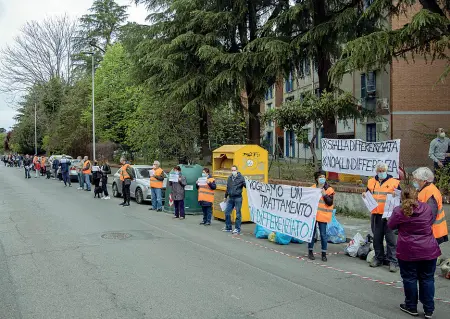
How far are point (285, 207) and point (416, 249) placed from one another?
421cm

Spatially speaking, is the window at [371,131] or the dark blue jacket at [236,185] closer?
the dark blue jacket at [236,185]

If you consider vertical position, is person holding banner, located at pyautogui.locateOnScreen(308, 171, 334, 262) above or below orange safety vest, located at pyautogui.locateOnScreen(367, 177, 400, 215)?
below

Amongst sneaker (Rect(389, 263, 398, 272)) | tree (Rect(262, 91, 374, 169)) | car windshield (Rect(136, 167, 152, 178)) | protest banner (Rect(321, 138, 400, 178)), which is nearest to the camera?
sneaker (Rect(389, 263, 398, 272))

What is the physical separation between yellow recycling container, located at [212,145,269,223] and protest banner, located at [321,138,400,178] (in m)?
2.02

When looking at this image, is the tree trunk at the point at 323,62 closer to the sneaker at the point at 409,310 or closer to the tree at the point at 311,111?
the tree at the point at 311,111

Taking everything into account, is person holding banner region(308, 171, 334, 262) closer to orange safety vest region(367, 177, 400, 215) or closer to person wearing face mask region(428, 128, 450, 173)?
orange safety vest region(367, 177, 400, 215)

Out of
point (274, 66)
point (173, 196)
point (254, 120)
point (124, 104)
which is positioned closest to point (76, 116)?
point (124, 104)

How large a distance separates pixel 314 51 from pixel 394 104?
10692mm

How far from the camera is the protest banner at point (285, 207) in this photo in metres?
8.38

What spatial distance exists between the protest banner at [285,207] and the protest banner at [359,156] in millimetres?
3431

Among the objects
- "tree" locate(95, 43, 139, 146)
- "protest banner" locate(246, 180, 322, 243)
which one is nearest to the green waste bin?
"protest banner" locate(246, 180, 322, 243)

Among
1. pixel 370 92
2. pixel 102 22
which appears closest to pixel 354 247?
pixel 370 92

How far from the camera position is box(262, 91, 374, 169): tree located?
49.8ft

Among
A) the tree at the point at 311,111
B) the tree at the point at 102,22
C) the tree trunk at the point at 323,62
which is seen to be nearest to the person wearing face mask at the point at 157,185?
the tree at the point at 311,111
